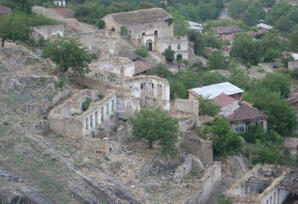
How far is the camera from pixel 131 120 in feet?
117

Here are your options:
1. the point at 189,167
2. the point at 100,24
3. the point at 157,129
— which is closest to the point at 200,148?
the point at 189,167

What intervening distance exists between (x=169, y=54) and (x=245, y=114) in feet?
43.6

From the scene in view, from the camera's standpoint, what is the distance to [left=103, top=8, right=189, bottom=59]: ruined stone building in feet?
192

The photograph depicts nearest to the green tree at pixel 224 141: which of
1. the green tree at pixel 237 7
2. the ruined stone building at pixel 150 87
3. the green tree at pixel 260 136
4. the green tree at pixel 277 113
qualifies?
the ruined stone building at pixel 150 87

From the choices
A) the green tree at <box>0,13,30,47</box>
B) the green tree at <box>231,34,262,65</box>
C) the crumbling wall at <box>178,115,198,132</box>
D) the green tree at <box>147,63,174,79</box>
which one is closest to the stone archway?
the green tree at <box>147,63,174,79</box>

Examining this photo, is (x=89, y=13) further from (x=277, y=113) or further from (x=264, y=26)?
(x=264, y=26)

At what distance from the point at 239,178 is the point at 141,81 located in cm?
786

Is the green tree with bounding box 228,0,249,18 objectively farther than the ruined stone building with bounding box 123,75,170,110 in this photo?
Yes

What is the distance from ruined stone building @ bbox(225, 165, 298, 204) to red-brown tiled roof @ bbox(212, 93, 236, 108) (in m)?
9.97

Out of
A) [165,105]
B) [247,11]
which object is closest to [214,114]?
[165,105]

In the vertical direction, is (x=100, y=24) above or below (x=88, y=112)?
above

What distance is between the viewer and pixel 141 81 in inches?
1626

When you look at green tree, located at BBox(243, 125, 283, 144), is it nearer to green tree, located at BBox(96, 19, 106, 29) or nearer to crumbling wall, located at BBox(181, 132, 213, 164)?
crumbling wall, located at BBox(181, 132, 213, 164)

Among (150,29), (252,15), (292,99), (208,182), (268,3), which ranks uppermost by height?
(150,29)
